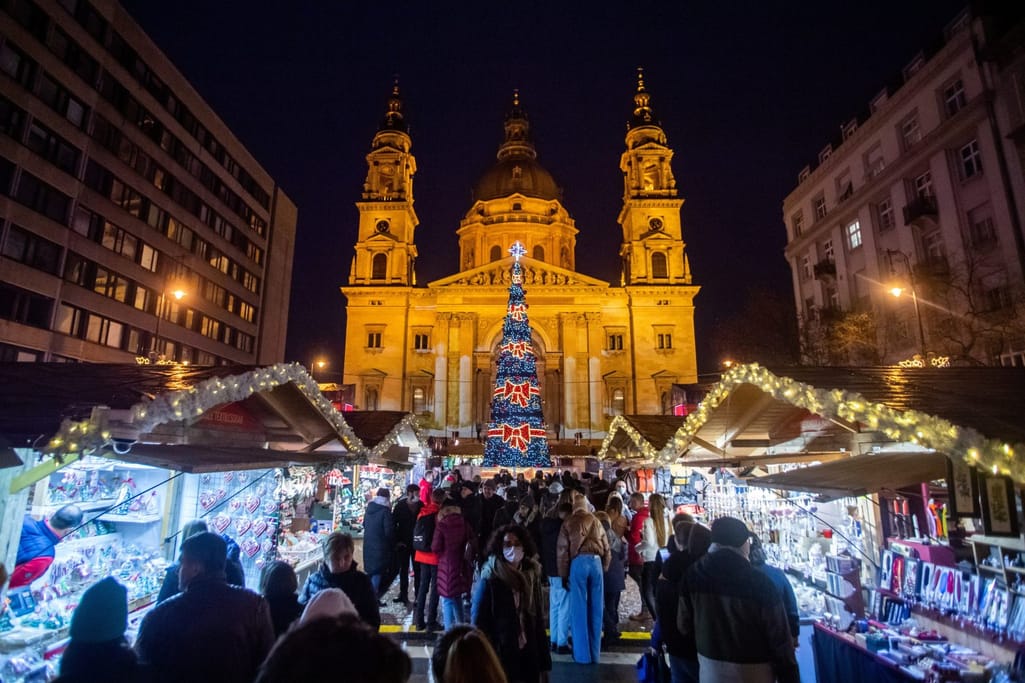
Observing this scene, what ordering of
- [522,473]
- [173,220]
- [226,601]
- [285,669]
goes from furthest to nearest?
[173,220]
[522,473]
[226,601]
[285,669]

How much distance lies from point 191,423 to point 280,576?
3867 millimetres

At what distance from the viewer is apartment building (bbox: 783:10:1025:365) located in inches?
826

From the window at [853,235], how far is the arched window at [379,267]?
1311 inches

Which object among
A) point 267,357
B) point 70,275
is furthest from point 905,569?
point 267,357

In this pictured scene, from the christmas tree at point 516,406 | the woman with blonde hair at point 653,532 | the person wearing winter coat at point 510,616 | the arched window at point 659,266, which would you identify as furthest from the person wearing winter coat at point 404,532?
the arched window at point 659,266

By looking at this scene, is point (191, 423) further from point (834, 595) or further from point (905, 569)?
point (905, 569)

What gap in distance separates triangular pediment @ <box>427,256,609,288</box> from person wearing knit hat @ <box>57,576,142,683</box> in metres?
43.2

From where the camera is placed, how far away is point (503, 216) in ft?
173

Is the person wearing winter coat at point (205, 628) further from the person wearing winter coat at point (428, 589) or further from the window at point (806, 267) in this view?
the window at point (806, 267)

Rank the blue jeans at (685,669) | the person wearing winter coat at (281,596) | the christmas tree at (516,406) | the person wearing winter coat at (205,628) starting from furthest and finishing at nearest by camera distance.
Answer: the christmas tree at (516,406)
the blue jeans at (685,669)
the person wearing winter coat at (281,596)
the person wearing winter coat at (205,628)

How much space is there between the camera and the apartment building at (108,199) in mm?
23000

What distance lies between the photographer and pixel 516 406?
78.2 ft

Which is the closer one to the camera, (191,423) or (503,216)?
(191,423)

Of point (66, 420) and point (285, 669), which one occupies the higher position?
point (66, 420)
